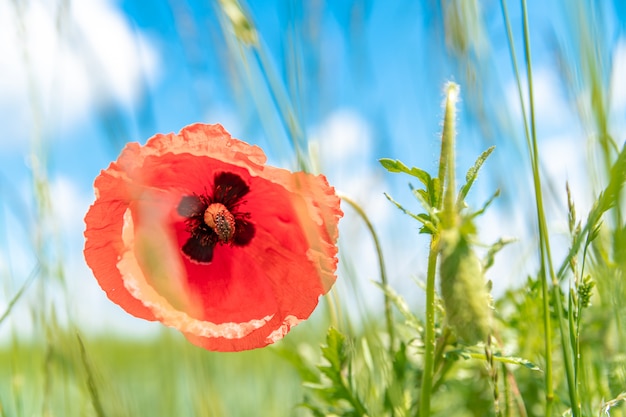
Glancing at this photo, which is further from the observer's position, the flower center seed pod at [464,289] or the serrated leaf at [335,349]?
the serrated leaf at [335,349]

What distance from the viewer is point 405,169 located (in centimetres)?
83

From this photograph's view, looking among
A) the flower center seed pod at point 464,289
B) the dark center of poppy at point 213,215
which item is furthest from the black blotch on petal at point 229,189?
the flower center seed pod at point 464,289

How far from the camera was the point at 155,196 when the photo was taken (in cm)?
105

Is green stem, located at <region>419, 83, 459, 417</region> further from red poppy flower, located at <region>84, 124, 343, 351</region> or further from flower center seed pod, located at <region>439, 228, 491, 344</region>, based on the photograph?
red poppy flower, located at <region>84, 124, 343, 351</region>

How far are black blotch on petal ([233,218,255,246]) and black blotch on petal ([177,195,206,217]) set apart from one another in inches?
2.5

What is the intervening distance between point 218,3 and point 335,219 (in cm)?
35

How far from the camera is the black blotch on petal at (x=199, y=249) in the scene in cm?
111

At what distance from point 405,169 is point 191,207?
0.46m

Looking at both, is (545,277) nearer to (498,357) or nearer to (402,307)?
(498,357)

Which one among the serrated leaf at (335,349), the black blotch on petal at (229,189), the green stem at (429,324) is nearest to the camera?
the green stem at (429,324)

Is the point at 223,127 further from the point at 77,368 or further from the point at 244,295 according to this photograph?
the point at 77,368

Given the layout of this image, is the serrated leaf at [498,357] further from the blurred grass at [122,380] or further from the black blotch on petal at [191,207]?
the black blotch on petal at [191,207]

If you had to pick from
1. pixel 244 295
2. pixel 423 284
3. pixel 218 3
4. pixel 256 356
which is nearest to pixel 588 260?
pixel 423 284

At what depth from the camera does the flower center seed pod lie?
655 millimetres
